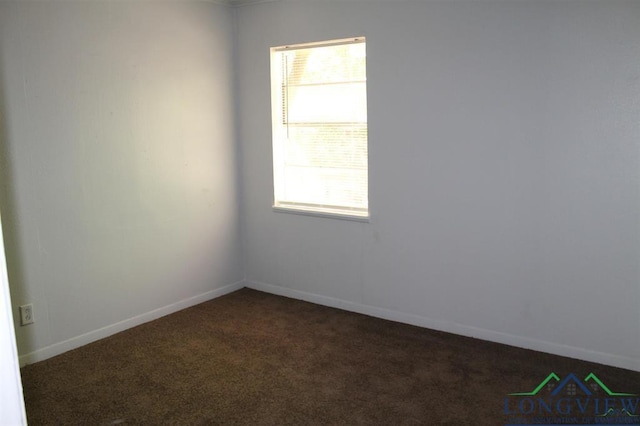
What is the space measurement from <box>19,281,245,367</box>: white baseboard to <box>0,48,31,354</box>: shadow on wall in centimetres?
18

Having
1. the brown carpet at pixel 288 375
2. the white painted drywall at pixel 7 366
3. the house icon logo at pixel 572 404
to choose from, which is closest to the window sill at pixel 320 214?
the brown carpet at pixel 288 375

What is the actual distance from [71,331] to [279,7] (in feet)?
9.83

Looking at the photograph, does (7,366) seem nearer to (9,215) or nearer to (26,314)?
(9,215)

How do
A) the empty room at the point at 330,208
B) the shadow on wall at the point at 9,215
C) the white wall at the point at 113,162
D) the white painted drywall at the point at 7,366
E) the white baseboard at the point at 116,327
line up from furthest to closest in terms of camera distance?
Answer: the white baseboard at the point at 116,327 → the white wall at the point at 113,162 → the shadow on wall at the point at 9,215 → the empty room at the point at 330,208 → the white painted drywall at the point at 7,366

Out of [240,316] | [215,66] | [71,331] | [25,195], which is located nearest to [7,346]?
[25,195]

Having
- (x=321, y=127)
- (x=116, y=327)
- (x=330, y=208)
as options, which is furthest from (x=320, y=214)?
(x=116, y=327)

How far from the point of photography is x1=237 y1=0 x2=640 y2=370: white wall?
10.6 ft

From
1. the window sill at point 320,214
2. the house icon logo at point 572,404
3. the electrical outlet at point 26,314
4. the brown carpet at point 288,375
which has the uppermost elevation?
the window sill at point 320,214

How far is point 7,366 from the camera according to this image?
899 millimetres

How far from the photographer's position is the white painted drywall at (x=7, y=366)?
876 millimetres

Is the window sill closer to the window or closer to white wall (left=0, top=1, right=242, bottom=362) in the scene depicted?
the window

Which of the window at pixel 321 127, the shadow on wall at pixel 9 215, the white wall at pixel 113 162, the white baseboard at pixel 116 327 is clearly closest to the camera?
the shadow on wall at pixel 9 215

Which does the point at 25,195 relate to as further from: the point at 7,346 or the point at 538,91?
the point at 538,91

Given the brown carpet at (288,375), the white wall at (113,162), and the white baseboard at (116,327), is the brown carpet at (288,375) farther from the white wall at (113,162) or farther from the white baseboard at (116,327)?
the white wall at (113,162)
